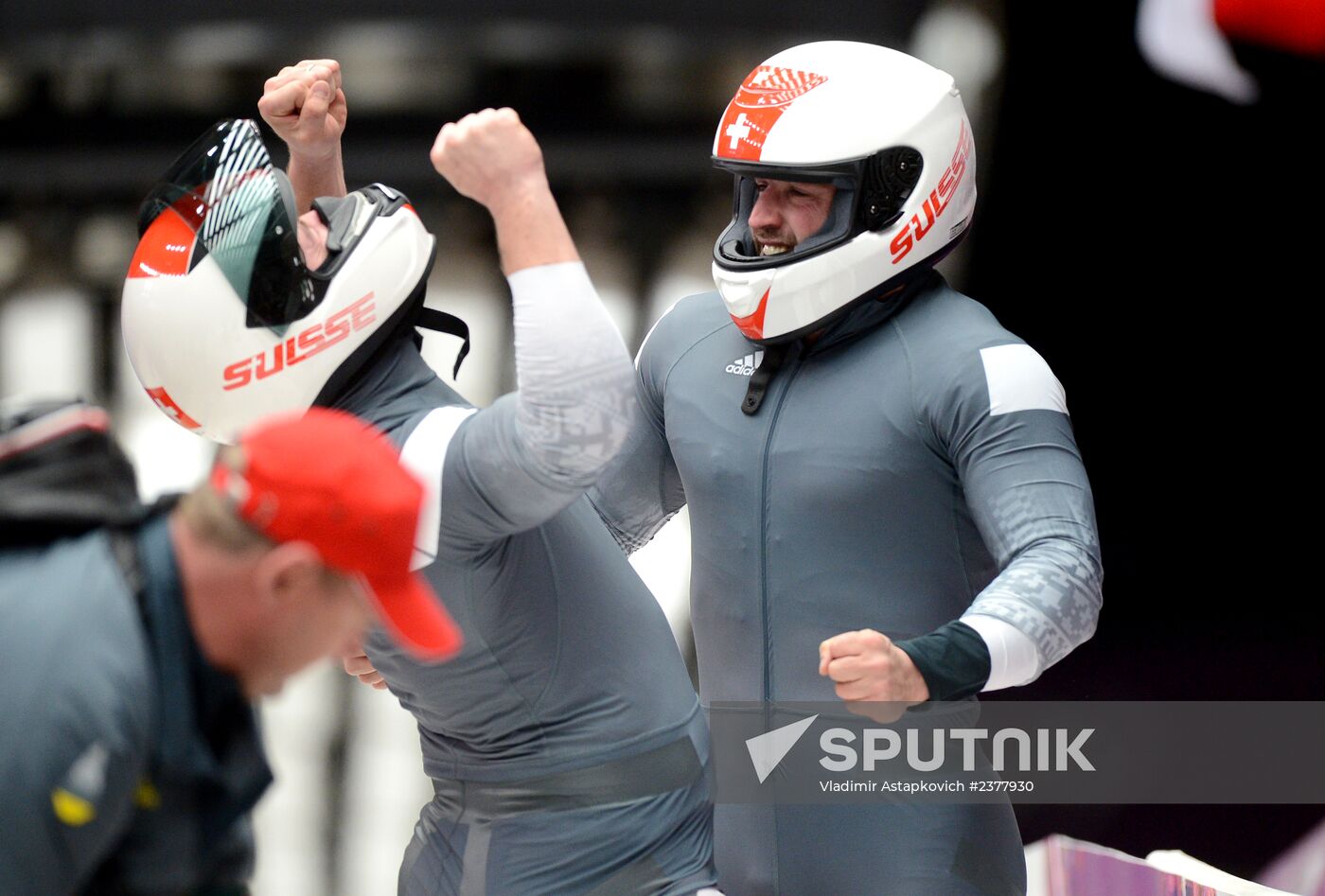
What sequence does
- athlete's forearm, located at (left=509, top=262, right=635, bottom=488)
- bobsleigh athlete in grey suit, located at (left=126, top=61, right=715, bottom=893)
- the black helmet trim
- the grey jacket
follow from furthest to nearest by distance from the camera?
the black helmet trim < bobsleigh athlete in grey suit, located at (left=126, top=61, right=715, bottom=893) < athlete's forearm, located at (left=509, top=262, right=635, bottom=488) < the grey jacket

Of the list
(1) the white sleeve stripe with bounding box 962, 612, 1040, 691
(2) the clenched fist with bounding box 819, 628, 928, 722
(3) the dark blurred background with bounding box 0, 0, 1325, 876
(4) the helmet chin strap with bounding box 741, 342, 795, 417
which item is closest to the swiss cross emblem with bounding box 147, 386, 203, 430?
(4) the helmet chin strap with bounding box 741, 342, 795, 417

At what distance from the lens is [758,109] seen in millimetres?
2242

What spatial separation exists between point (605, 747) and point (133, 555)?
0.72 metres

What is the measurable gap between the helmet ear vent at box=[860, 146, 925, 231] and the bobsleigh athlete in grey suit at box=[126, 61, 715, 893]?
0.50m

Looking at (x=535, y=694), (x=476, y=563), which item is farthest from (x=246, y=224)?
(x=535, y=694)

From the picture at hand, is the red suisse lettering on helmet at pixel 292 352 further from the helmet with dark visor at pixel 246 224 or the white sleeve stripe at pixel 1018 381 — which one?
the white sleeve stripe at pixel 1018 381

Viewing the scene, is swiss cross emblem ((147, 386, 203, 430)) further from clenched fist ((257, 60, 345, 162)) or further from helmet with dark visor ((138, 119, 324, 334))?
clenched fist ((257, 60, 345, 162))

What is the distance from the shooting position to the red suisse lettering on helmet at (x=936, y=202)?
221 centimetres

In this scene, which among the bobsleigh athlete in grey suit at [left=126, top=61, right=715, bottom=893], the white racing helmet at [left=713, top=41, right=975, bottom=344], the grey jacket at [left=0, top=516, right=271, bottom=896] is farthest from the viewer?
the white racing helmet at [left=713, top=41, right=975, bottom=344]

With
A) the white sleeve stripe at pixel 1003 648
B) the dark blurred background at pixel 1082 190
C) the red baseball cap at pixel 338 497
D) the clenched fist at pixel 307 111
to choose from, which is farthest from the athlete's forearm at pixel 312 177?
the dark blurred background at pixel 1082 190

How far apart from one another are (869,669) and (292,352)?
28.8 inches

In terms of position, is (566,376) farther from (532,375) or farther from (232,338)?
(232,338)

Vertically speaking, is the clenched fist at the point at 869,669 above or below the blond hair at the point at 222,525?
below

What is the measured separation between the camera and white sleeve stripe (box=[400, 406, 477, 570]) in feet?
6.10
